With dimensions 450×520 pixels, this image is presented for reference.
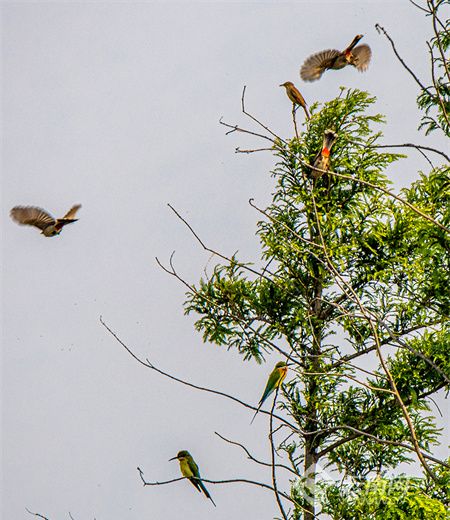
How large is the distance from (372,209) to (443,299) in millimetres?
1543

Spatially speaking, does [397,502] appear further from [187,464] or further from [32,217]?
[32,217]

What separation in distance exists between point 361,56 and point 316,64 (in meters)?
0.48

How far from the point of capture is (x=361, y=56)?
26.4 feet

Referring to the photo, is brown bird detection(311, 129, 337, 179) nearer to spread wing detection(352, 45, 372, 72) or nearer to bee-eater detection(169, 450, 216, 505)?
spread wing detection(352, 45, 372, 72)

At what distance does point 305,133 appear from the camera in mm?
7887

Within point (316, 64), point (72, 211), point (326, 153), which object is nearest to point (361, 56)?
point (316, 64)

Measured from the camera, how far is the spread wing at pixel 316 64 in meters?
8.07

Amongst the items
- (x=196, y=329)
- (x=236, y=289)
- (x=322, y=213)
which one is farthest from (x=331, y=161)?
(x=196, y=329)

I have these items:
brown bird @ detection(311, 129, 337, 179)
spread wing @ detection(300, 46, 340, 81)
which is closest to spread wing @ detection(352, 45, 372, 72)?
spread wing @ detection(300, 46, 340, 81)

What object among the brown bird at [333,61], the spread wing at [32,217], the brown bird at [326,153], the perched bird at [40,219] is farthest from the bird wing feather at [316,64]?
the spread wing at [32,217]

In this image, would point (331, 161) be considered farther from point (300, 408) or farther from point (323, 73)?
point (300, 408)

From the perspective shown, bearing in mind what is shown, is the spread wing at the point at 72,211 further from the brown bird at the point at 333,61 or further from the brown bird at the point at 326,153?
the brown bird at the point at 333,61

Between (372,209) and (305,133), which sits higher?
(305,133)

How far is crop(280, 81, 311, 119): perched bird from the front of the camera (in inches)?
311
